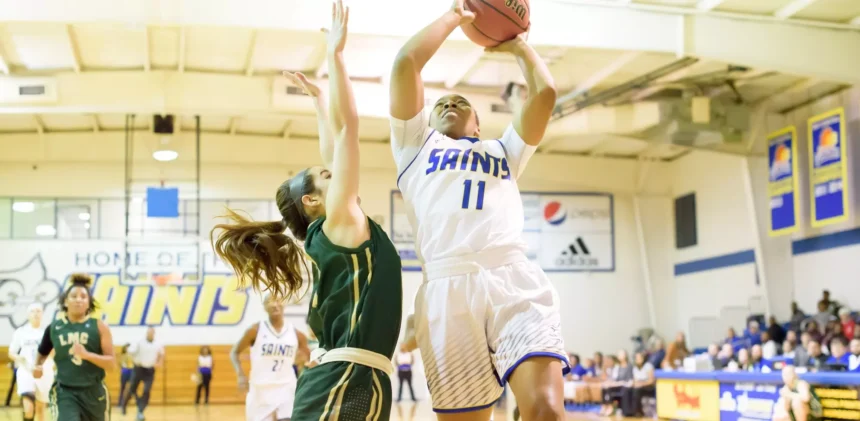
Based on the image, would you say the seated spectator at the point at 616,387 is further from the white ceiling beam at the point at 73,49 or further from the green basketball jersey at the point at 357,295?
the green basketball jersey at the point at 357,295

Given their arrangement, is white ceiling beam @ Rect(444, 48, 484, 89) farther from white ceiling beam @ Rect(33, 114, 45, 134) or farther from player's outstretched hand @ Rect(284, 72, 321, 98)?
player's outstretched hand @ Rect(284, 72, 321, 98)

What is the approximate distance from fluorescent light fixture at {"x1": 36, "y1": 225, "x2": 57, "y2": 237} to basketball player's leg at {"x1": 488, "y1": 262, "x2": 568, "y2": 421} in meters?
19.9

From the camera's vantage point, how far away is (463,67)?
16469 millimetres

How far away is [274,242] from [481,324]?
86 centimetres

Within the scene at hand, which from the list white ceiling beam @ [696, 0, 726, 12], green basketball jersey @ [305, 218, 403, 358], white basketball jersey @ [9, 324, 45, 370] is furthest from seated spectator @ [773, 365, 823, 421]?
white basketball jersey @ [9, 324, 45, 370]

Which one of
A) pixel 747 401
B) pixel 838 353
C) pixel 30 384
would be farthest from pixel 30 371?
pixel 838 353

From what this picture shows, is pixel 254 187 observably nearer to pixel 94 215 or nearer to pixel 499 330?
pixel 94 215

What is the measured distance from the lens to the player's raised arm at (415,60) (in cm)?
382

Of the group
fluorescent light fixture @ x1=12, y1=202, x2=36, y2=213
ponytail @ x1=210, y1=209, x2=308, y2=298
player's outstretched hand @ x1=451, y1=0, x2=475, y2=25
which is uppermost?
fluorescent light fixture @ x1=12, y1=202, x2=36, y2=213

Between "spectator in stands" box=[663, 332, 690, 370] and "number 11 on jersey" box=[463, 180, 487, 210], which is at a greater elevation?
"number 11 on jersey" box=[463, 180, 487, 210]

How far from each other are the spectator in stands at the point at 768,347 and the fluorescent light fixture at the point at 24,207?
15.4m

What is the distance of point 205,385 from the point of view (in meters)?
20.8

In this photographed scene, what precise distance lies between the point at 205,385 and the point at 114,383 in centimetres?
248

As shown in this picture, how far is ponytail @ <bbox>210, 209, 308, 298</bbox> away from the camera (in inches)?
150
